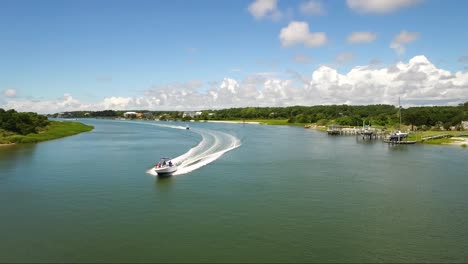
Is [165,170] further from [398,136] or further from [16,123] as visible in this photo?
[16,123]

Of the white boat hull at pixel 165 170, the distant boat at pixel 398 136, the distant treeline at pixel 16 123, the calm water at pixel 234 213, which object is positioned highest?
the distant treeline at pixel 16 123

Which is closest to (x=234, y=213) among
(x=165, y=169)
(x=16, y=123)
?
(x=165, y=169)

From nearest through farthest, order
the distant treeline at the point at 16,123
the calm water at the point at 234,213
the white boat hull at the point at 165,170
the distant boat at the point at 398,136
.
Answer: the calm water at the point at 234,213, the white boat hull at the point at 165,170, the distant boat at the point at 398,136, the distant treeline at the point at 16,123

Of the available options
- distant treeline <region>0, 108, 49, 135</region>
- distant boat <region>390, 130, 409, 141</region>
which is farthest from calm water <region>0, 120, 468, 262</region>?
distant treeline <region>0, 108, 49, 135</region>

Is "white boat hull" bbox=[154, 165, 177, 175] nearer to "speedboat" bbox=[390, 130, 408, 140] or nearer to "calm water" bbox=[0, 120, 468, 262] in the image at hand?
"calm water" bbox=[0, 120, 468, 262]

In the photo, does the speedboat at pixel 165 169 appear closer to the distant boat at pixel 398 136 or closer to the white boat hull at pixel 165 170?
the white boat hull at pixel 165 170

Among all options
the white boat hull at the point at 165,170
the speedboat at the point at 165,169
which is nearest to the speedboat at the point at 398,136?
the speedboat at the point at 165,169

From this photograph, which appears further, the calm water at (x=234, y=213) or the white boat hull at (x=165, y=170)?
the white boat hull at (x=165, y=170)

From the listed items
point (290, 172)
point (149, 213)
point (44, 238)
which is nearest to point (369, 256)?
point (149, 213)

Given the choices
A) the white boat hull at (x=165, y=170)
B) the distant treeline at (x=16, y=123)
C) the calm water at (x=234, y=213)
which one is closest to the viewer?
the calm water at (x=234, y=213)

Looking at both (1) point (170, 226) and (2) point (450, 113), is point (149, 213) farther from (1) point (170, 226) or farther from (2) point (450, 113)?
(2) point (450, 113)
